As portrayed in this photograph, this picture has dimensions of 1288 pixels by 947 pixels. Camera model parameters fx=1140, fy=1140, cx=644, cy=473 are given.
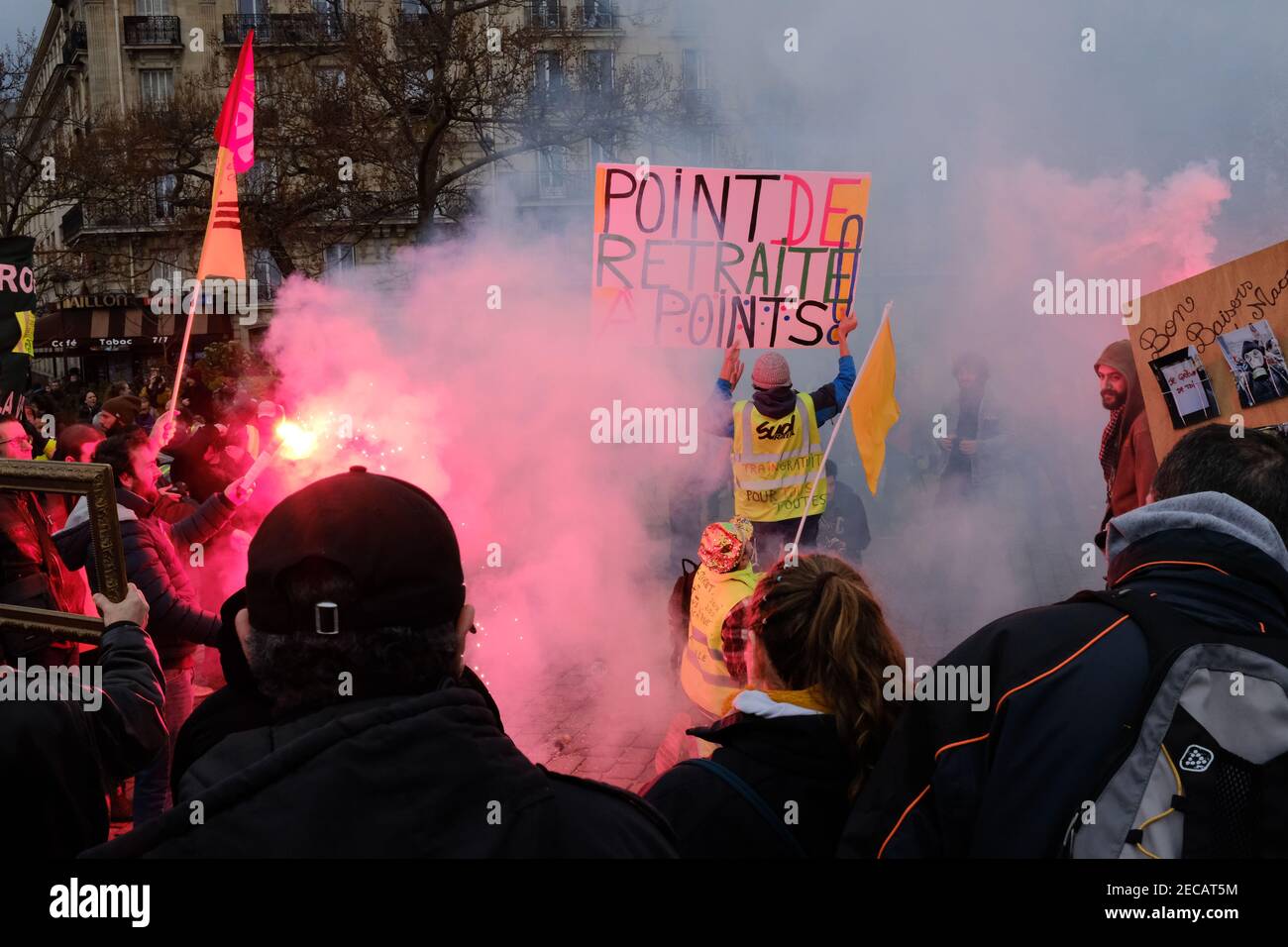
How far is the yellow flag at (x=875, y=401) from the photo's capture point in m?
5.46

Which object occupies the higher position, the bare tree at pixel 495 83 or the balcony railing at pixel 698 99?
the bare tree at pixel 495 83

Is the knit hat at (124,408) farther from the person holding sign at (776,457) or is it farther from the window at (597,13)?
the window at (597,13)

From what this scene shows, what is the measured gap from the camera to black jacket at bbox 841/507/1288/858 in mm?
1603

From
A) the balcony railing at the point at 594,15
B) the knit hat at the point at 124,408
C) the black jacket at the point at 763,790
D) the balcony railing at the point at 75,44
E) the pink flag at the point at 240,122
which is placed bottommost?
the black jacket at the point at 763,790

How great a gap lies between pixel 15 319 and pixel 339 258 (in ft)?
44.7

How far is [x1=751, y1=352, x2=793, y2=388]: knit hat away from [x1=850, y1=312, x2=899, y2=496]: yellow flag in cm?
54

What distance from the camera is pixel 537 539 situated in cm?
706

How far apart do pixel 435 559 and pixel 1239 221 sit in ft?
24.5

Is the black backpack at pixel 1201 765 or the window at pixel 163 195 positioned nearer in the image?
the black backpack at pixel 1201 765

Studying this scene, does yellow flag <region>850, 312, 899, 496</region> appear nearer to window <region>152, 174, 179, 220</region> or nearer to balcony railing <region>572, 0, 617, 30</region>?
balcony railing <region>572, 0, 617, 30</region>

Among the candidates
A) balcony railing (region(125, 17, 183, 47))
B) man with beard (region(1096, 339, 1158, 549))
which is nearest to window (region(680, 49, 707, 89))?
man with beard (region(1096, 339, 1158, 549))

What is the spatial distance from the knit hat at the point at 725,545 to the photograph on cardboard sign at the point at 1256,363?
174 cm

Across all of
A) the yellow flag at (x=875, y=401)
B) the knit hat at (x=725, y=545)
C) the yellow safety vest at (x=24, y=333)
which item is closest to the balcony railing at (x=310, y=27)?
the yellow safety vest at (x=24, y=333)

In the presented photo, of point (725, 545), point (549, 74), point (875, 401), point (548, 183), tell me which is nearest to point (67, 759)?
point (725, 545)
